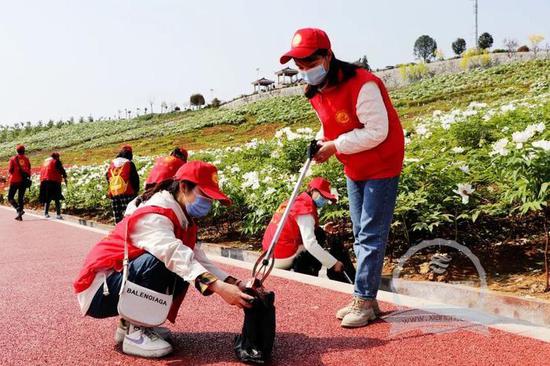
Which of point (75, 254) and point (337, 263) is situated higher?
point (337, 263)

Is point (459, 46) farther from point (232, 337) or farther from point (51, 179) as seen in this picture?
point (232, 337)

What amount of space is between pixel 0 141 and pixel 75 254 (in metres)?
85.6

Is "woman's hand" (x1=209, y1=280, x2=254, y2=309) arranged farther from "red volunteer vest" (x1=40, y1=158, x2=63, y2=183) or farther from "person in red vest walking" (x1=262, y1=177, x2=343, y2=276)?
"red volunteer vest" (x1=40, y1=158, x2=63, y2=183)

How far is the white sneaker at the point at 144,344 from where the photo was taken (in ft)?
11.2

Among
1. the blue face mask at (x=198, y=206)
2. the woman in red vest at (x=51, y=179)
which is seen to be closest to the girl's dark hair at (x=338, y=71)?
the blue face mask at (x=198, y=206)

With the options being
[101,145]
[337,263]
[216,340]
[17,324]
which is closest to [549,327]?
[337,263]

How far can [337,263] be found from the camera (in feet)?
16.2

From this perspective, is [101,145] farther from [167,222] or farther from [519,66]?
[167,222]

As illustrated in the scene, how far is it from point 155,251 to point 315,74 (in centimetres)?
143

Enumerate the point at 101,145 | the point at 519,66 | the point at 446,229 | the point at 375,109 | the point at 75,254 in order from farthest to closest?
the point at 101,145 → the point at 519,66 → the point at 75,254 → the point at 446,229 → the point at 375,109

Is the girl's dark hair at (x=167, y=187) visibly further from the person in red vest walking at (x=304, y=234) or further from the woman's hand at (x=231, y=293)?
the person in red vest walking at (x=304, y=234)

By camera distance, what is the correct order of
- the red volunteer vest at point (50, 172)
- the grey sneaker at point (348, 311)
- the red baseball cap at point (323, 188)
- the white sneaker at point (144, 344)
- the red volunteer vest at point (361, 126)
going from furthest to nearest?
1. the red volunteer vest at point (50, 172)
2. the red baseball cap at point (323, 188)
3. the grey sneaker at point (348, 311)
4. the red volunteer vest at point (361, 126)
5. the white sneaker at point (144, 344)

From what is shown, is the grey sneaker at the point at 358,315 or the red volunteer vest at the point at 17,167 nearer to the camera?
the grey sneaker at the point at 358,315

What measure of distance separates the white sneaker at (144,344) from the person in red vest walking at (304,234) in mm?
1269
